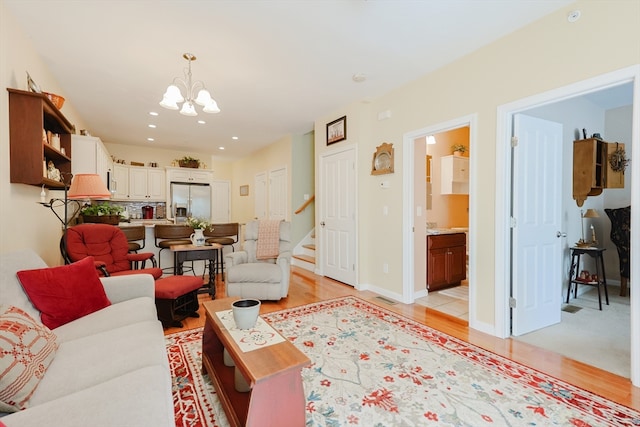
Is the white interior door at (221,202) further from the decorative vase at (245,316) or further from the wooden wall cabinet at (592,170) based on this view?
the wooden wall cabinet at (592,170)

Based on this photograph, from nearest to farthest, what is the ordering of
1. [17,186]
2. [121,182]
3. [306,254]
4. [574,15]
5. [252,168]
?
[574,15], [17,186], [306,254], [121,182], [252,168]

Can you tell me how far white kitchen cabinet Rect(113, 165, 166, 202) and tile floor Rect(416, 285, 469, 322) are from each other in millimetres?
6454

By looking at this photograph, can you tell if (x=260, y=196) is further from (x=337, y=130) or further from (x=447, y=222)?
(x=447, y=222)

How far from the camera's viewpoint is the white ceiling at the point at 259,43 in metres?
2.22

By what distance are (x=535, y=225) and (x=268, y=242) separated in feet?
9.78

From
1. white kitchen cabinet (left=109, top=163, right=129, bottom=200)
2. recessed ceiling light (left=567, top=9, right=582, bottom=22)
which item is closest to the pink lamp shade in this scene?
white kitchen cabinet (left=109, top=163, right=129, bottom=200)

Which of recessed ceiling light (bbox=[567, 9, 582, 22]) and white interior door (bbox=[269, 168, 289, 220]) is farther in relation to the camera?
white interior door (bbox=[269, 168, 289, 220])

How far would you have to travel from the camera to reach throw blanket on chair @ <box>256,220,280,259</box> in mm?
3812

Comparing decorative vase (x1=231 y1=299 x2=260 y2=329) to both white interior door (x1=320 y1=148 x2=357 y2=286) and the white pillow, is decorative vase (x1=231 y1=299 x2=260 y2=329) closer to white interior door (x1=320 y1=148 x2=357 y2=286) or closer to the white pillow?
the white pillow

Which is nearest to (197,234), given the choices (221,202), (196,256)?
(196,256)

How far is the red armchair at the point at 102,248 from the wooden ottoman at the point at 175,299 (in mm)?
413

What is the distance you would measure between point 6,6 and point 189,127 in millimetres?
3260

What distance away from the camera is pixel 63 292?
1.77m

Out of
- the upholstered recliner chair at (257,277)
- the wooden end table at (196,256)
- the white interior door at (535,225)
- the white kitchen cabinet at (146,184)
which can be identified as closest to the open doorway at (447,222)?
the white interior door at (535,225)
